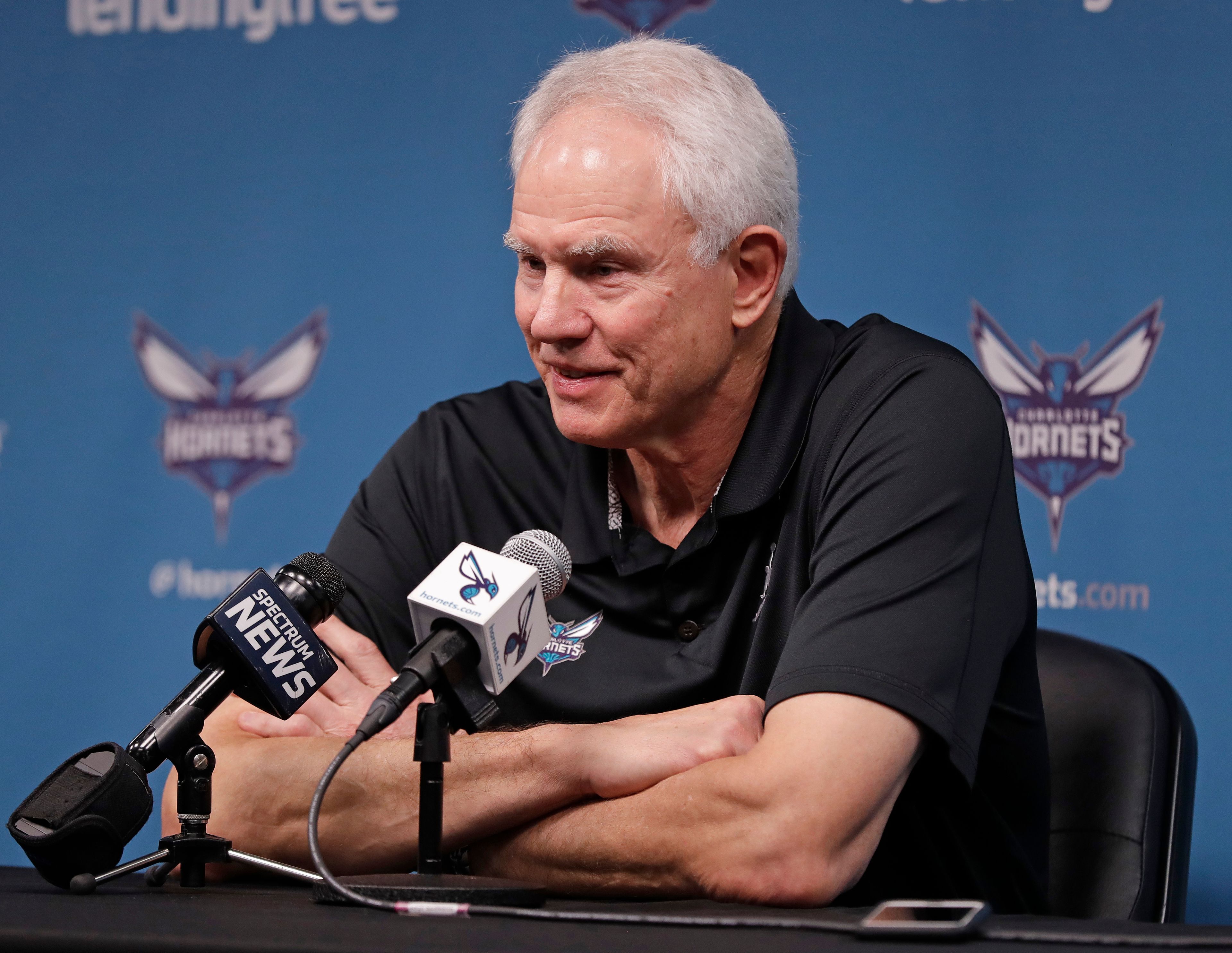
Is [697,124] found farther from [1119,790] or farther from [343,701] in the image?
[1119,790]

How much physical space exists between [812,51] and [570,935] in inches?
77.3

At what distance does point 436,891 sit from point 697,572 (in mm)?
715

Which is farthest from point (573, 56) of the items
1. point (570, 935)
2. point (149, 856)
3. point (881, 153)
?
point (570, 935)

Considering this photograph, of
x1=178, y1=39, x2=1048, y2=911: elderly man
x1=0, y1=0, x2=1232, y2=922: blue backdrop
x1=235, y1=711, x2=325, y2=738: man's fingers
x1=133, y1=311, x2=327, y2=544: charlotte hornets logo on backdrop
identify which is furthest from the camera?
x1=133, y1=311, x2=327, y2=544: charlotte hornets logo on backdrop

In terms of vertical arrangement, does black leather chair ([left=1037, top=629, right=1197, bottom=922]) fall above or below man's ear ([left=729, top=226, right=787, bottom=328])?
below

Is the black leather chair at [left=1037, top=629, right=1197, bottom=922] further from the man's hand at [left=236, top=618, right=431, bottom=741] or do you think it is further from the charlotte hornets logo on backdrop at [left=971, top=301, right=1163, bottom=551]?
the man's hand at [left=236, top=618, right=431, bottom=741]

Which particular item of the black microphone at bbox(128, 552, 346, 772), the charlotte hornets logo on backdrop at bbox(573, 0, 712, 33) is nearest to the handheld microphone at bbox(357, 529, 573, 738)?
the black microphone at bbox(128, 552, 346, 772)

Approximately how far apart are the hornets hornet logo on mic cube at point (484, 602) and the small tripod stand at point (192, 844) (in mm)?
251

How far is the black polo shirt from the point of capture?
1.25 m

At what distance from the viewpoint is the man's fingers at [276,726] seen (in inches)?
58.1

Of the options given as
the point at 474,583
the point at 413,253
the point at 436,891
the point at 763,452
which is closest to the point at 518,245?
the point at 763,452

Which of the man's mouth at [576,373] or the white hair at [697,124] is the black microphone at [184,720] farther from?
the white hair at [697,124]

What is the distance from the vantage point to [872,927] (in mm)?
800

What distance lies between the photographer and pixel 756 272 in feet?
5.36
